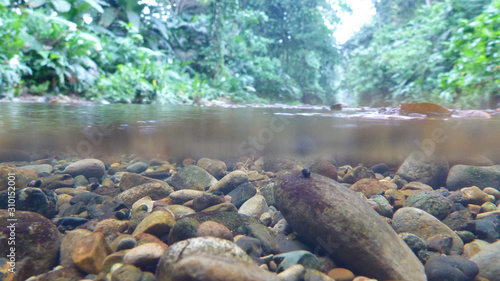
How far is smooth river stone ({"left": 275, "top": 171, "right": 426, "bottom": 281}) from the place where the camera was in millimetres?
1539

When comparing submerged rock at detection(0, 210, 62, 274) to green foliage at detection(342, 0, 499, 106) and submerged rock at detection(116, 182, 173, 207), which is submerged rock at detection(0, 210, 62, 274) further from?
green foliage at detection(342, 0, 499, 106)

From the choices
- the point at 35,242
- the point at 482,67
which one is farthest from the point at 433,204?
the point at 482,67

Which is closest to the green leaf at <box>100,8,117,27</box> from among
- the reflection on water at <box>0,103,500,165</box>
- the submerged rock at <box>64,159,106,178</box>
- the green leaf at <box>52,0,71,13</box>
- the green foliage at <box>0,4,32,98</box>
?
the green leaf at <box>52,0,71,13</box>

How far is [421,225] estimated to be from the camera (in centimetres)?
192

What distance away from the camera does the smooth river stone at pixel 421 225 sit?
1.86 metres

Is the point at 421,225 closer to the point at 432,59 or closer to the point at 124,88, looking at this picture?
the point at 124,88

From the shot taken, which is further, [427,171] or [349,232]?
[427,171]

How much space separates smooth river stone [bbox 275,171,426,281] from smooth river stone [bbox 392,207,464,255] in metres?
0.27

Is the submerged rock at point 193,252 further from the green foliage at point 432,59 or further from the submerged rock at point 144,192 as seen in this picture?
the green foliage at point 432,59

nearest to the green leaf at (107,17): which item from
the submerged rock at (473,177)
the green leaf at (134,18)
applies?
the green leaf at (134,18)

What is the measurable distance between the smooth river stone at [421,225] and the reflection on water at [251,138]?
54.2 inches

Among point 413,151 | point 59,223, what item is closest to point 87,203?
point 59,223

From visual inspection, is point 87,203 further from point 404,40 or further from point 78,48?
point 404,40

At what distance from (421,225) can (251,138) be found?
1.89 metres
